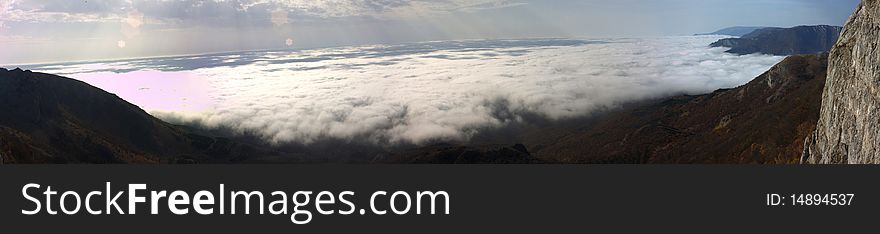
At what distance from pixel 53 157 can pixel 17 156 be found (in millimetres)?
35142

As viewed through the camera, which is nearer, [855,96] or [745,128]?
[855,96]

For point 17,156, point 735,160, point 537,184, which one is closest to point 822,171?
point 537,184

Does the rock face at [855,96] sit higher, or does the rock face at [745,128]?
the rock face at [855,96]

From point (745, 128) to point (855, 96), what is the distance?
4827 inches

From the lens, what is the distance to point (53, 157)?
173 metres

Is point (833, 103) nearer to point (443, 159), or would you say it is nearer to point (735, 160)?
point (735, 160)

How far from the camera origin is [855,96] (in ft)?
96.0

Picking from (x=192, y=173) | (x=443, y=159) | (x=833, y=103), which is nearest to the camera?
(x=192, y=173)

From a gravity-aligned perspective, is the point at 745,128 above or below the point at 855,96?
below

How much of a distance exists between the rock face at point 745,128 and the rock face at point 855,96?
208ft

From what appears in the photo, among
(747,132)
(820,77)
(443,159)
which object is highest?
(820,77)

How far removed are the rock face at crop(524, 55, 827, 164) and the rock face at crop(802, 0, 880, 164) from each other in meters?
63.5

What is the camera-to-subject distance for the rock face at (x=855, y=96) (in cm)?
2564

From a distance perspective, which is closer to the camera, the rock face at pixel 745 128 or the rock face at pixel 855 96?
the rock face at pixel 855 96
